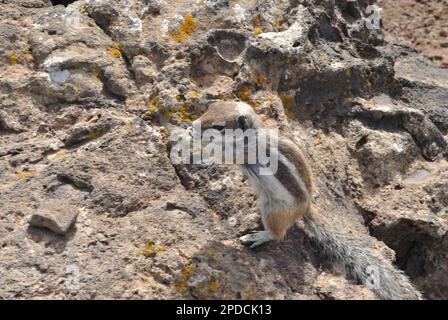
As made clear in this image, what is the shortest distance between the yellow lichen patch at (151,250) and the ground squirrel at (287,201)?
546 millimetres

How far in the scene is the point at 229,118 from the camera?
389 centimetres

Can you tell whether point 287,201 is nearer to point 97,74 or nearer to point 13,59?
point 97,74

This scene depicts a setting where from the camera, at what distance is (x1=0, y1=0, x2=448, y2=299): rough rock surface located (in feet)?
11.7

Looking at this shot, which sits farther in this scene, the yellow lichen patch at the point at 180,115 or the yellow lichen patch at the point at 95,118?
the yellow lichen patch at the point at 180,115

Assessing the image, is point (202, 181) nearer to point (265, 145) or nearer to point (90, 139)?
point (265, 145)

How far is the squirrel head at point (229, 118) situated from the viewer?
3.89 metres

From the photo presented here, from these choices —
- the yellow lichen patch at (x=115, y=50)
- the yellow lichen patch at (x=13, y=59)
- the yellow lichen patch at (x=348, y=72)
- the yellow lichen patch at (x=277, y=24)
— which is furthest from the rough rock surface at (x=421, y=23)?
the yellow lichen patch at (x=13, y=59)

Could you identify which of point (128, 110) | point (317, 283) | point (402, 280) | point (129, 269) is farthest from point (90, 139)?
point (402, 280)

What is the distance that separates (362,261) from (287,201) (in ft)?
2.02

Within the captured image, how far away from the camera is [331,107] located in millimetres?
4820

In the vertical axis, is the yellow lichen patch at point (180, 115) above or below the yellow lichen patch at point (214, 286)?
above

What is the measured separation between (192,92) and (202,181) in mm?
738

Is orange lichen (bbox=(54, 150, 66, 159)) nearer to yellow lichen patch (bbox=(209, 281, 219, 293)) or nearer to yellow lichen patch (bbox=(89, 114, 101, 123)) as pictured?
yellow lichen patch (bbox=(89, 114, 101, 123))

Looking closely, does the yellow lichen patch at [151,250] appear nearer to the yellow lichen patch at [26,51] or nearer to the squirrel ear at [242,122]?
the squirrel ear at [242,122]
